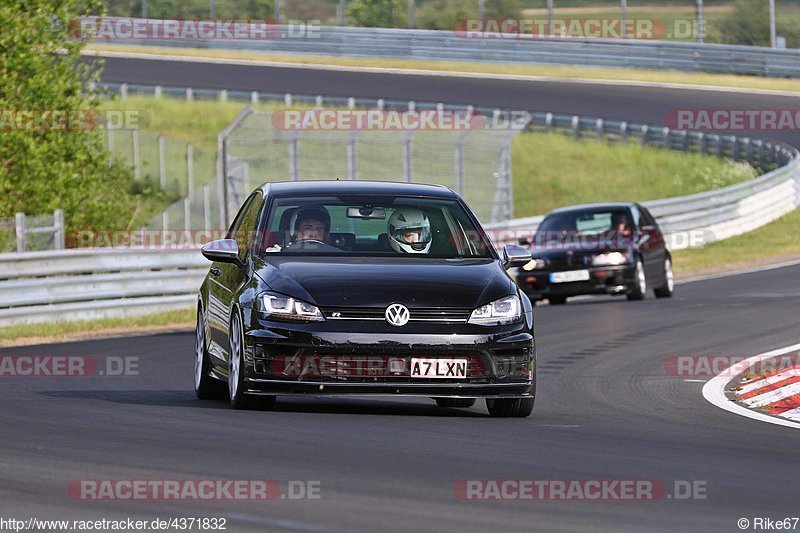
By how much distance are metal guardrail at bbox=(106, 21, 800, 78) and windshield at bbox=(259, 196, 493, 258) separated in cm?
4645

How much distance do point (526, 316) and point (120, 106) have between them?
1663 inches

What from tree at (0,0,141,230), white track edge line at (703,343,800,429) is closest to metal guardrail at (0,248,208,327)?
tree at (0,0,141,230)

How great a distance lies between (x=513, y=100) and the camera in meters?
53.9

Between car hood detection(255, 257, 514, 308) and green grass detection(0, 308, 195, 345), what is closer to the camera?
car hood detection(255, 257, 514, 308)

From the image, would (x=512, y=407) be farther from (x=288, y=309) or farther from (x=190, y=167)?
(x=190, y=167)

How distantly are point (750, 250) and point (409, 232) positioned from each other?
24558 millimetres

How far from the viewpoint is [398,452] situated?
28.2 feet

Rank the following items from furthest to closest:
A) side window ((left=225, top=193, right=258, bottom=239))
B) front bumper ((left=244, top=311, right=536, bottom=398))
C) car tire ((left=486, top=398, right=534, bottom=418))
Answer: side window ((left=225, top=193, right=258, bottom=239)), car tire ((left=486, top=398, right=534, bottom=418)), front bumper ((left=244, top=311, right=536, bottom=398))

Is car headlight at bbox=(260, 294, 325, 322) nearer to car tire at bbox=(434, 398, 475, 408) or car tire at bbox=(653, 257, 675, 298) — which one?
car tire at bbox=(434, 398, 475, 408)

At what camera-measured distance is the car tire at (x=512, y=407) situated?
10703 mm

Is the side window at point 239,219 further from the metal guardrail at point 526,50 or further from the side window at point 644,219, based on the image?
the metal guardrail at point 526,50

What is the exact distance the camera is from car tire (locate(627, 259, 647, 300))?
24359mm

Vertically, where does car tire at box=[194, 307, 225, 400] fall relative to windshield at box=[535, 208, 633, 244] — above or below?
above

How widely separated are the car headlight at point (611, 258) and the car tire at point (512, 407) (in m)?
13.6
